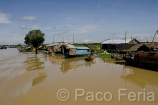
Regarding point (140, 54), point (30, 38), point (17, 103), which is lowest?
point (17, 103)

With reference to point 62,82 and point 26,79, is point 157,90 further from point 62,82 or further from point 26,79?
point 26,79

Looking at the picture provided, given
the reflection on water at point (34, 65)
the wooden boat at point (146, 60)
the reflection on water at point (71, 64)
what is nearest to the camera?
the wooden boat at point (146, 60)

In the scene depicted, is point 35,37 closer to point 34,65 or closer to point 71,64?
point 34,65

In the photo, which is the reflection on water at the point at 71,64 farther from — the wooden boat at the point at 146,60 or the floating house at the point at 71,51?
the wooden boat at the point at 146,60

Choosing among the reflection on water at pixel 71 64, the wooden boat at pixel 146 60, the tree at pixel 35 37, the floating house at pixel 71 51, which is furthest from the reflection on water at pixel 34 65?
the tree at pixel 35 37

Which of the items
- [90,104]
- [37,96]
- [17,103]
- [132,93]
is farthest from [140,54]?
[17,103]

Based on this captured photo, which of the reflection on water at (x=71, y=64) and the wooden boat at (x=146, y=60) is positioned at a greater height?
the wooden boat at (x=146, y=60)

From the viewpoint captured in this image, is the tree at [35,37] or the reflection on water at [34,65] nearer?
the reflection on water at [34,65]

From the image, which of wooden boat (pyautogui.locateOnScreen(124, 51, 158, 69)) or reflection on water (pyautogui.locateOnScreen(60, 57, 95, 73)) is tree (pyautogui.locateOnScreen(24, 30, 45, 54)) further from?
wooden boat (pyautogui.locateOnScreen(124, 51, 158, 69))

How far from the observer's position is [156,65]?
17766 mm

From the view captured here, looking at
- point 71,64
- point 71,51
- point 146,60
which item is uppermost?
point 71,51

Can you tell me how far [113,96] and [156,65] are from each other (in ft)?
34.4

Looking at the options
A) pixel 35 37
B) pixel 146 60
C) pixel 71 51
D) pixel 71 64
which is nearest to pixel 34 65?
pixel 71 64

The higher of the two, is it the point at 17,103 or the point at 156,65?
the point at 156,65
